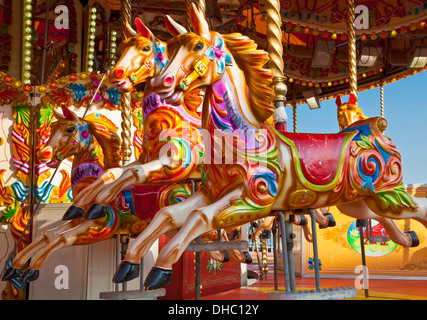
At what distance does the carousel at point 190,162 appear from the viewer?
8.38 feet

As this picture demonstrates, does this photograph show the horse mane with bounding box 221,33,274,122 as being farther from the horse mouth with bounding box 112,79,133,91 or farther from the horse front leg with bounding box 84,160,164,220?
the horse front leg with bounding box 84,160,164,220

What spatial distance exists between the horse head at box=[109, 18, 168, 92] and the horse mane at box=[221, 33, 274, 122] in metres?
0.37

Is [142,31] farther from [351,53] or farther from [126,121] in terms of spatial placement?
[351,53]

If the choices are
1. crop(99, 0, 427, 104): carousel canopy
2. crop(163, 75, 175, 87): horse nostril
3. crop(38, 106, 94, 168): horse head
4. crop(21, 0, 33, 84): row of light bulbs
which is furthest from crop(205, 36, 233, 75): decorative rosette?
crop(21, 0, 33, 84): row of light bulbs

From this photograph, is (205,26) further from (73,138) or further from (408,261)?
(408,261)

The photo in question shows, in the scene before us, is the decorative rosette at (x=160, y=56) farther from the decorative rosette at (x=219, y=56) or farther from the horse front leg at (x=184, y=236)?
the horse front leg at (x=184, y=236)

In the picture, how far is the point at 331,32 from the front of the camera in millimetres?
5973

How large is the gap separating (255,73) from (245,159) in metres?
0.47

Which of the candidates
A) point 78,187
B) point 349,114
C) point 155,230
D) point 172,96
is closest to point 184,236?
point 155,230

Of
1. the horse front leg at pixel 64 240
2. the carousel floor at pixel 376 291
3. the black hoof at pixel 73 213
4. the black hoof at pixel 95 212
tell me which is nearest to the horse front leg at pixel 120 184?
the black hoof at pixel 95 212

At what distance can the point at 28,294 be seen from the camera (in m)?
4.41

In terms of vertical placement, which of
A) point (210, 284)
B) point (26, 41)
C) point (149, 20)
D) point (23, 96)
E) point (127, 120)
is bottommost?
point (210, 284)

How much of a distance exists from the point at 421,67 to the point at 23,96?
16.1ft
